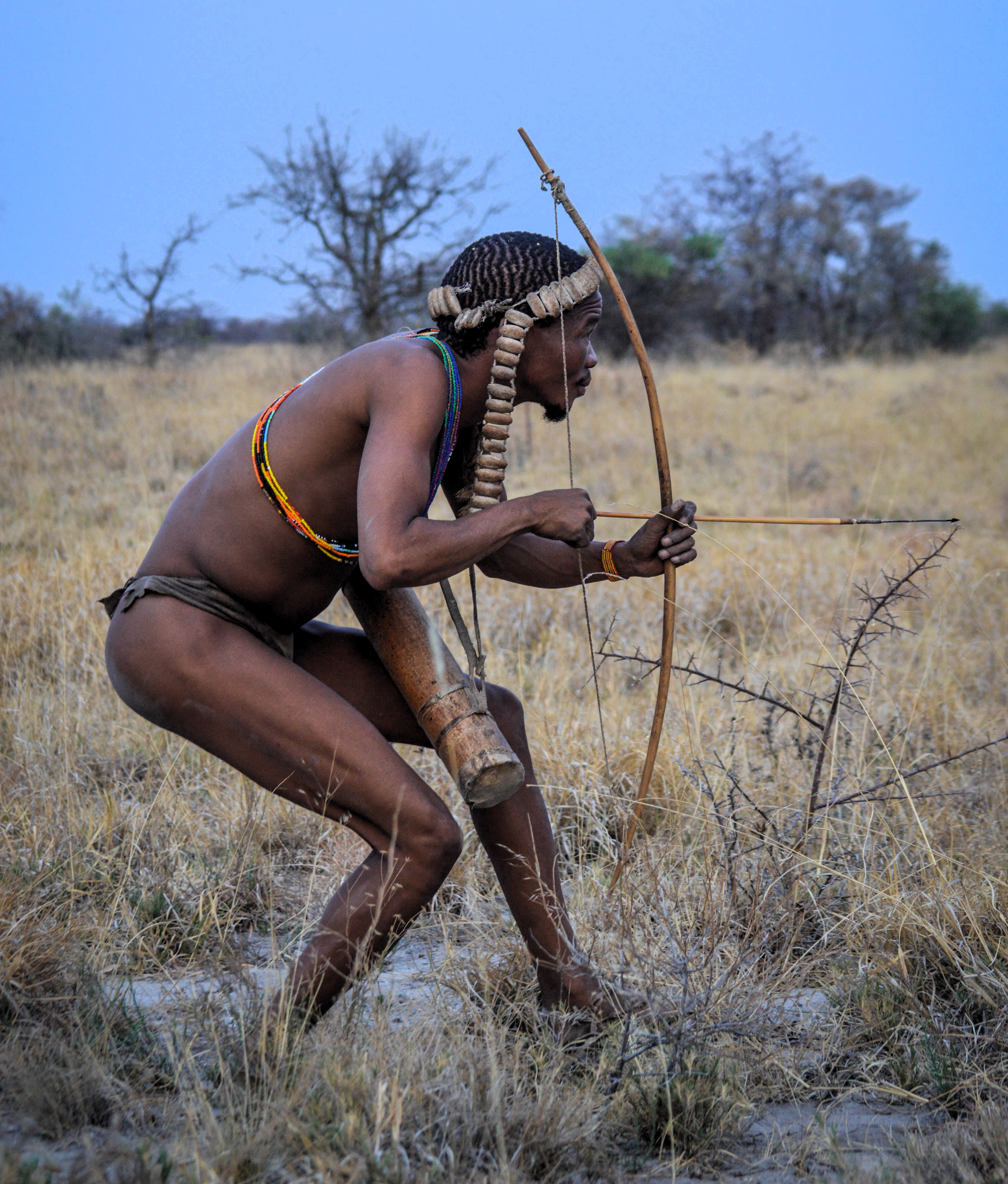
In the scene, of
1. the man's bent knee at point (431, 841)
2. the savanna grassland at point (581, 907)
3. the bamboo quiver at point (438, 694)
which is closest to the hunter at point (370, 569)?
the man's bent knee at point (431, 841)

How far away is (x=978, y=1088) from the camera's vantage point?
2.24m

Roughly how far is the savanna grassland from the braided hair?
3.68ft

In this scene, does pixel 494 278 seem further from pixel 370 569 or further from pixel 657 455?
pixel 370 569

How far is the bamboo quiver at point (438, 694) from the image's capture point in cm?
240

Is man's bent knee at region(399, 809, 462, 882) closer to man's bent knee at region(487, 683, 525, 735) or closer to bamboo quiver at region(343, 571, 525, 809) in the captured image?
bamboo quiver at region(343, 571, 525, 809)

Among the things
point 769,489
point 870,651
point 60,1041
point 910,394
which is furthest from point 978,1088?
point 910,394

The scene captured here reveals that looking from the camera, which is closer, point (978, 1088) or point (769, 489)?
point (978, 1088)

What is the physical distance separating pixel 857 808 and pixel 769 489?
24.7 feet

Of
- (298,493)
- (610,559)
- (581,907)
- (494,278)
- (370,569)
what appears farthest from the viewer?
(581,907)

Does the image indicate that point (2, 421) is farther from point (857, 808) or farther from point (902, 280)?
point (902, 280)

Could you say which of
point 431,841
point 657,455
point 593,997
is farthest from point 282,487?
point 593,997

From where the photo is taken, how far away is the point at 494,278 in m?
2.50

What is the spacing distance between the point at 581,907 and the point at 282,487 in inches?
61.0

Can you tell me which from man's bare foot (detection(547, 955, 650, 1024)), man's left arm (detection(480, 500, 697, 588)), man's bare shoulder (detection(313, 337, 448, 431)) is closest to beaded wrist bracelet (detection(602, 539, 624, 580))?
man's left arm (detection(480, 500, 697, 588))
